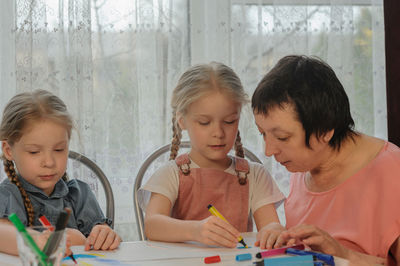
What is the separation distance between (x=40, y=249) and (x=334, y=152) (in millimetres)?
792

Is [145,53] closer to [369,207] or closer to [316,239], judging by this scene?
[369,207]

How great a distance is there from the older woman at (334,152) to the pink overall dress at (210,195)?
284mm

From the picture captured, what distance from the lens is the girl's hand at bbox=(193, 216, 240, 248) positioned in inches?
43.1

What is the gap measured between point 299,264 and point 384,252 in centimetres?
39

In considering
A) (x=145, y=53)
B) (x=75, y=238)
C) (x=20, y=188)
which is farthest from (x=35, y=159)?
(x=145, y=53)

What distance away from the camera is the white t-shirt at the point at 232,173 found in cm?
146

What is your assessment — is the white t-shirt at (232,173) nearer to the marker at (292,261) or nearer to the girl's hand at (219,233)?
the girl's hand at (219,233)

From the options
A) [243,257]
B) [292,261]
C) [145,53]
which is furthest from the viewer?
[145,53]

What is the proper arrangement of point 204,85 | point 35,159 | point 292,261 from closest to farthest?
point 292,261 < point 35,159 < point 204,85

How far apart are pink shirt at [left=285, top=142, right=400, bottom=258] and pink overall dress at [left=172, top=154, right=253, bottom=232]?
0.29 m

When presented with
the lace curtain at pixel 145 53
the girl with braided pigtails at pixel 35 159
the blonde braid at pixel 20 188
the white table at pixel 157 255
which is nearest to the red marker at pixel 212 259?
the white table at pixel 157 255

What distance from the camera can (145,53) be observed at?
7.63 ft

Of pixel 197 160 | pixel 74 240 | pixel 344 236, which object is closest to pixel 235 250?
pixel 344 236

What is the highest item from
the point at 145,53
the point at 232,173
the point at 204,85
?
the point at 145,53
